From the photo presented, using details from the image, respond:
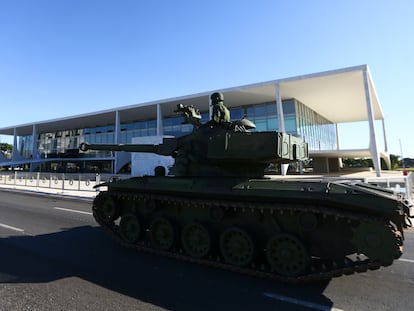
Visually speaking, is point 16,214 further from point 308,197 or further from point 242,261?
point 308,197

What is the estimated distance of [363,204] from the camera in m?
4.44

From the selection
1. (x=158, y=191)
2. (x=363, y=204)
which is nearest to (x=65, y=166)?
(x=158, y=191)

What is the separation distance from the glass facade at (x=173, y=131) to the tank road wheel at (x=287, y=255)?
29.7 metres

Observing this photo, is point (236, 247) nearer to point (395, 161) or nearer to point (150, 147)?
point (150, 147)

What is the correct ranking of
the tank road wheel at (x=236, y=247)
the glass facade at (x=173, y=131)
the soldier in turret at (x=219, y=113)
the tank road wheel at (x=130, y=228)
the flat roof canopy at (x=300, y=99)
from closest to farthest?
the tank road wheel at (x=236, y=247), the tank road wheel at (x=130, y=228), the soldier in turret at (x=219, y=113), the flat roof canopy at (x=300, y=99), the glass facade at (x=173, y=131)

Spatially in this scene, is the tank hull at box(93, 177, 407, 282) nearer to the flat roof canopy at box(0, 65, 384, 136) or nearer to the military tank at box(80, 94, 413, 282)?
the military tank at box(80, 94, 413, 282)

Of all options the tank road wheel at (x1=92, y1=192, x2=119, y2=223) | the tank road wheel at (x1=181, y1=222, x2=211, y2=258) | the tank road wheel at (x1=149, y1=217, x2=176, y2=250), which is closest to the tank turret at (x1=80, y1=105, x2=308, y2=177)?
the tank road wheel at (x1=149, y1=217, x2=176, y2=250)

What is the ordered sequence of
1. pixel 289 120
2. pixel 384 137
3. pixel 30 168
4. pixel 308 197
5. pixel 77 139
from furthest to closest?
1. pixel 30 168
2. pixel 77 139
3. pixel 384 137
4. pixel 289 120
5. pixel 308 197

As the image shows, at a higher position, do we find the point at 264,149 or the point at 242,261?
the point at 264,149

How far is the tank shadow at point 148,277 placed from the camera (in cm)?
426

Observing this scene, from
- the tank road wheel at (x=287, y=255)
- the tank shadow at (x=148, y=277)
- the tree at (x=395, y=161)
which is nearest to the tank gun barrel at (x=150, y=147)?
the tank shadow at (x=148, y=277)

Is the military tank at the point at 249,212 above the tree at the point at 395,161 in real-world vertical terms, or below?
below

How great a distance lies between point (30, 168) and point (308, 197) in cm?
6524

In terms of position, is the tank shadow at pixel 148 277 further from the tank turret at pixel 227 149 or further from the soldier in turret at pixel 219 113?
the soldier in turret at pixel 219 113
